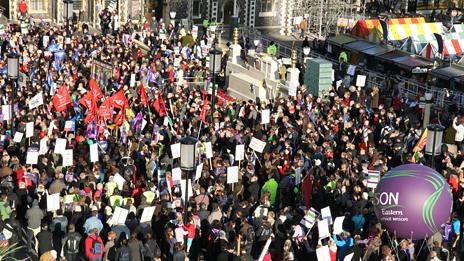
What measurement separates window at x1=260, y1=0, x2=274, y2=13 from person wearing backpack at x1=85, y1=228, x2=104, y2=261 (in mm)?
43781

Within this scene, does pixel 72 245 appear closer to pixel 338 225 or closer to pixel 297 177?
pixel 338 225

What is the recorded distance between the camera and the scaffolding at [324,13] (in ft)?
199

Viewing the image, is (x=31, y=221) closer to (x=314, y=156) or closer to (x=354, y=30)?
(x=314, y=156)

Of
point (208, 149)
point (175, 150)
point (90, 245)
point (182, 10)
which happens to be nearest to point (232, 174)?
point (208, 149)

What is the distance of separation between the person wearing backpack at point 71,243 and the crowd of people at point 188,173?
2 centimetres

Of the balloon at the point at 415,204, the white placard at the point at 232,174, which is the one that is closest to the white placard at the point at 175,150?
the white placard at the point at 232,174

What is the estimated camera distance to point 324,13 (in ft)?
202

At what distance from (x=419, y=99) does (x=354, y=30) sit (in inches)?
684

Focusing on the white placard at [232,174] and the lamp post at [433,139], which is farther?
the white placard at [232,174]

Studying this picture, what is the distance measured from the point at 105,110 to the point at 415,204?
12.1m

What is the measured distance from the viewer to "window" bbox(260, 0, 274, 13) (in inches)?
2581

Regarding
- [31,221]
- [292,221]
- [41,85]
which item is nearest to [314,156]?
[292,221]

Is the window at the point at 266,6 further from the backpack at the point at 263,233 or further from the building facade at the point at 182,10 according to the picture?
the backpack at the point at 263,233

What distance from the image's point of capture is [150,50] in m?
48.4
